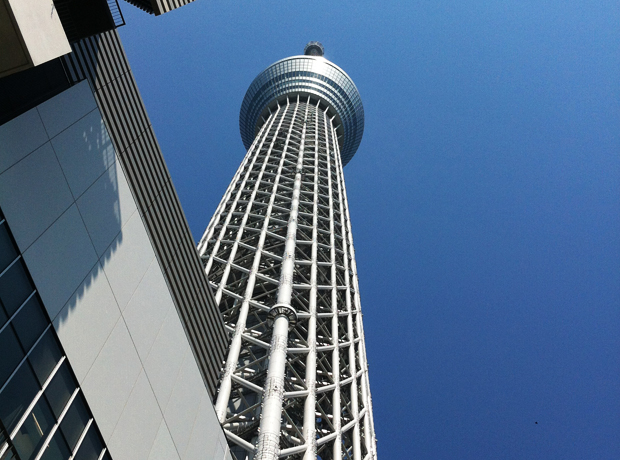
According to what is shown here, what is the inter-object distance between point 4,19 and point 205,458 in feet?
49.5

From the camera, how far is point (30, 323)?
1267cm

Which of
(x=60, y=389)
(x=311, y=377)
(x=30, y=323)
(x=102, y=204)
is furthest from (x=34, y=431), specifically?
(x=311, y=377)

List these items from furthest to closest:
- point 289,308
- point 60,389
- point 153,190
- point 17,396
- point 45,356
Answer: point 289,308, point 153,190, point 60,389, point 45,356, point 17,396

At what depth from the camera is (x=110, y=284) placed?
53.6 ft

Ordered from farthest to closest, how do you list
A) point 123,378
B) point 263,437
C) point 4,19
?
point 263,437, point 123,378, point 4,19

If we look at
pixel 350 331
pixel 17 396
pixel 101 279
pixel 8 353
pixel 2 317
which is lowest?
pixel 350 331

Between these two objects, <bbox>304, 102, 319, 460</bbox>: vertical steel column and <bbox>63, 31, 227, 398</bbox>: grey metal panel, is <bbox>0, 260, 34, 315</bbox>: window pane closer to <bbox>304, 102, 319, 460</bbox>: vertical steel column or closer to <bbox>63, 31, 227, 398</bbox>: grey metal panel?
<bbox>63, 31, 227, 398</bbox>: grey metal panel

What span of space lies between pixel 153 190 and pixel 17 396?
1326cm

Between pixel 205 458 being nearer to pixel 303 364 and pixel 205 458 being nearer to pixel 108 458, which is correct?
pixel 108 458

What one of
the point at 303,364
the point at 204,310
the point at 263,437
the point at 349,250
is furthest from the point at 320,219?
the point at 263,437

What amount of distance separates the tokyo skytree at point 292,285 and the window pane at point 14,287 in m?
11.7

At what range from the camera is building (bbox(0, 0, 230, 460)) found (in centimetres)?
1226

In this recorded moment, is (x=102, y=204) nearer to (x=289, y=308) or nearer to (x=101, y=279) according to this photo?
(x=101, y=279)

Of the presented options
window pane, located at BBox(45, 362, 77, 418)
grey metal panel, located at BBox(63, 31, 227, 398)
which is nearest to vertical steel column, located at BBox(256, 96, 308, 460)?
grey metal panel, located at BBox(63, 31, 227, 398)
